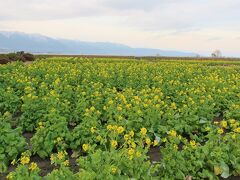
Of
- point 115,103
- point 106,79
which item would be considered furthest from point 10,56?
point 115,103

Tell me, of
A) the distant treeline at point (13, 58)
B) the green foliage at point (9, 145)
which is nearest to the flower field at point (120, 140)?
the green foliage at point (9, 145)

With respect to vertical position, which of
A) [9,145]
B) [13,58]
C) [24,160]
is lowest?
[9,145]

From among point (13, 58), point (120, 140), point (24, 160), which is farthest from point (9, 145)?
point (13, 58)

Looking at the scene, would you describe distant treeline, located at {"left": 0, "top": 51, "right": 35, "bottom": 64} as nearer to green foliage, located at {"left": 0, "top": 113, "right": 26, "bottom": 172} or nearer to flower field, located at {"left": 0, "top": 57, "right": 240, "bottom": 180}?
flower field, located at {"left": 0, "top": 57, "right": 240, "bottom": 180}

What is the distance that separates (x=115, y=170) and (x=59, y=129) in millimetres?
2306

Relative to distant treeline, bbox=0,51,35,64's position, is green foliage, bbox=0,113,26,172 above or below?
below

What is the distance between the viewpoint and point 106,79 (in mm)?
12047

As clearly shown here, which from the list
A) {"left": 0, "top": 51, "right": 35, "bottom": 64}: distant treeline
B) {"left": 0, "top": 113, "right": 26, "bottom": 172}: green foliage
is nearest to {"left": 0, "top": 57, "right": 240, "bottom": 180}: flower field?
{"left": 0, "top": 113, "right": 26, "bottom": 172}: green foliage

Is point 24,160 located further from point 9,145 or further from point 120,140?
point 120,140

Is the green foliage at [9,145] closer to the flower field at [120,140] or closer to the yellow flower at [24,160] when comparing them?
the flower field at [120,140]

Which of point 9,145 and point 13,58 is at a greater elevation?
point 13,58

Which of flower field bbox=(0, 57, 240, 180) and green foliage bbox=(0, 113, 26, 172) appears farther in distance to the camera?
green foliage bbox=(0, 113, 26, 172)

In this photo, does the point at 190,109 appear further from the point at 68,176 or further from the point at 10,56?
the point at 10,56

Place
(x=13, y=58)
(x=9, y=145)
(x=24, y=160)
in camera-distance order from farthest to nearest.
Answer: (x=13, y=58) < (x=9, y=145) < (x=24, y=160)
